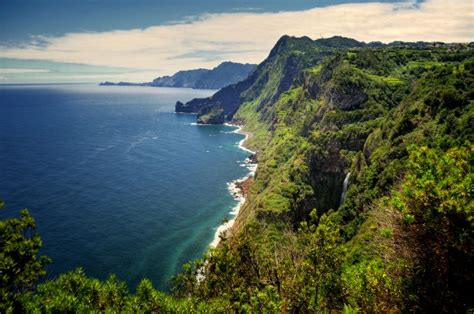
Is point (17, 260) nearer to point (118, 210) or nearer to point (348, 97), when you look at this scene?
point (118, 210)

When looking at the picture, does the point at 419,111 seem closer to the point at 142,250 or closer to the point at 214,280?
the point at 214,280

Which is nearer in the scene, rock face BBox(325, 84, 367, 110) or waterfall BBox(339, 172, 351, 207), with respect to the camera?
waterfall BBox(339, 172, 351, 207)

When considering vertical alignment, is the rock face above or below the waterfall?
above

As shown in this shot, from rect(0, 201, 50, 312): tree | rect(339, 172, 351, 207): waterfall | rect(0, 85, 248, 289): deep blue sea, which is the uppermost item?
rect(0, 201, 50, 312): tree

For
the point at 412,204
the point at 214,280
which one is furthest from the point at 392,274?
the point at 214,280

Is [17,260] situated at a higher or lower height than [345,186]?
higher

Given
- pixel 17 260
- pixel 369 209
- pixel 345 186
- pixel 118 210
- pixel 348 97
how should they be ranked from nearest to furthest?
pixel 17 260, pixel 369 209, pixel 345 186, pixel 118 210, pixel 348 97

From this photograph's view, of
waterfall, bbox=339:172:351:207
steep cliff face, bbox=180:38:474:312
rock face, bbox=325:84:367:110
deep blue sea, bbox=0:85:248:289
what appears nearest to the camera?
steep cliff face, bbox=180:38:474:312

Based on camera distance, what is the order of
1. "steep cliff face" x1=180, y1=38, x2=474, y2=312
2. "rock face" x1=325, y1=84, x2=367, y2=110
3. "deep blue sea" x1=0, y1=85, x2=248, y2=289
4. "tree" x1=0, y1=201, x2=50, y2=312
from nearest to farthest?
"steep cliff face" x1=180, y1=38, x2=474, y2=312 < "tree" x1=0, y1=201, x2=50, y2=312 < "deep blue sea" x1=0, y1=85, x2=248, y2=289 < "rock face" x1=325, y1=84, x2=367, y2=110

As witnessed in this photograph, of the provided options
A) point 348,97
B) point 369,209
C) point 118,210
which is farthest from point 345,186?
point 118,210

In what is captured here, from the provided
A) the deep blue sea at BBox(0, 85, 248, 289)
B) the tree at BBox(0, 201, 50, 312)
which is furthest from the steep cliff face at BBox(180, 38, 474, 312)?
the deep blue sea at BBox(0, 85, 248, 289)

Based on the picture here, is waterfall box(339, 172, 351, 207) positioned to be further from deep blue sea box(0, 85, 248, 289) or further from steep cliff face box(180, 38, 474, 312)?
deep blue sea box(0, 85, 248, 289)
